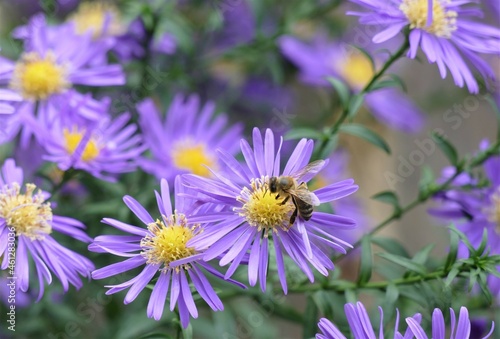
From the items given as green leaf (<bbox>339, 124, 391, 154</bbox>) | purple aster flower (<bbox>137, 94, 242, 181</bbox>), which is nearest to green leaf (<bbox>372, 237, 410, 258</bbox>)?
green leaf (<bbox>339, 124, 391, 154</bbox>)

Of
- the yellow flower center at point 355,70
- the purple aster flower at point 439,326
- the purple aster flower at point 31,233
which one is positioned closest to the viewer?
the purple aster flower at point 439,326

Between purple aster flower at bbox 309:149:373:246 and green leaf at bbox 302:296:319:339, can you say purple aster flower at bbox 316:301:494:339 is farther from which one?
purple aster flower at bbox 309:149:373:246

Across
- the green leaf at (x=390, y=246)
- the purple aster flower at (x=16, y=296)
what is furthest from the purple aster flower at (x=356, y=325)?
the purple aster flower at (x=16, y=296)

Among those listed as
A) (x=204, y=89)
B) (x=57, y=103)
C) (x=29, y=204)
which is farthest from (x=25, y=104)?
(x=204, y=89)

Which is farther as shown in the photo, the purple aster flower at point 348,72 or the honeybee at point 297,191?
the purple aster flower at point 348,72

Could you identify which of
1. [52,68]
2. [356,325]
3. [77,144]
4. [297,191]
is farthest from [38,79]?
[356,325]

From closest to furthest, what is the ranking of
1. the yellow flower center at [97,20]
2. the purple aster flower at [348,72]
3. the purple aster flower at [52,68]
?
the purple aster flower at [52,68] → the yellow flower center at [97,20] → the purple aster flower at [348,72]

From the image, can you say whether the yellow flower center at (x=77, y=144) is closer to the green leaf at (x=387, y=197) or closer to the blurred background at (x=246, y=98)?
the blurred background at (x=246, y=98)
